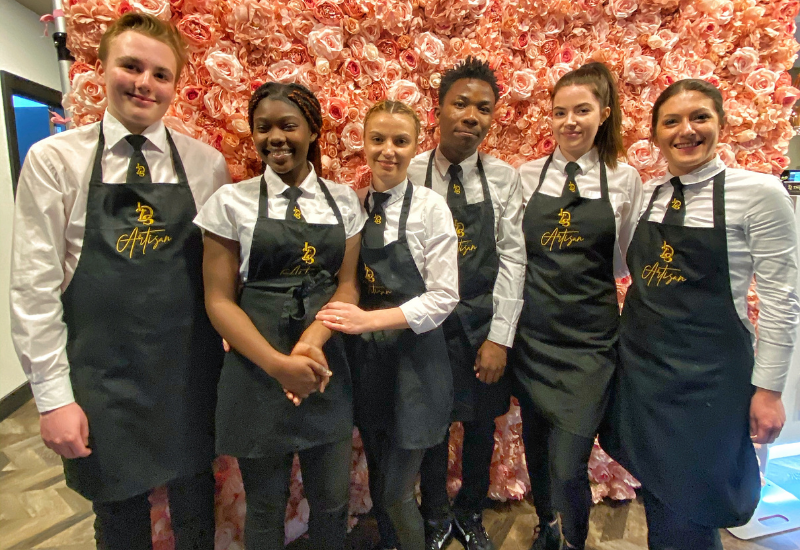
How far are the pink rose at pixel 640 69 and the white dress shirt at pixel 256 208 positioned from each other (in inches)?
59.5

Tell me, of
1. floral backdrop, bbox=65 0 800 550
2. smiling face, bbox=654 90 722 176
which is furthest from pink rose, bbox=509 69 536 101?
smiling face, bbox=654 90 722 176

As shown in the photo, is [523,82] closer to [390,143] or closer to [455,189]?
[455,189]

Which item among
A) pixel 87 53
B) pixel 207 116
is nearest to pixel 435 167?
pixel 207 116

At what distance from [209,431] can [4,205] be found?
2.91 meters

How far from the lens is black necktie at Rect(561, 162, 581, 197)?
5.23 ft

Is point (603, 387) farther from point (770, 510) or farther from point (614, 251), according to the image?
point (770, 510)

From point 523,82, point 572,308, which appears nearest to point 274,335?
point 572,308

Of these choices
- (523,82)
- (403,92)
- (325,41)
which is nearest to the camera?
(325,41)

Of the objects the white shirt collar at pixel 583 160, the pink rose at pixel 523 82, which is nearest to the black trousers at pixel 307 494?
the white shirt collar at pixel 583 160

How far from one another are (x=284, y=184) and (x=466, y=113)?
A: 699mm

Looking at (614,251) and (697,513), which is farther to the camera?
(614,251)

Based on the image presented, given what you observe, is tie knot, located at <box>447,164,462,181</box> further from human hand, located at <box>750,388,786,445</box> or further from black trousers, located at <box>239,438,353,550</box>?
human hand, located at <box>750,388,786,445</box>

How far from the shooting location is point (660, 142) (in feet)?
4.90

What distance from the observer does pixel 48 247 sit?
1228 millimetres
